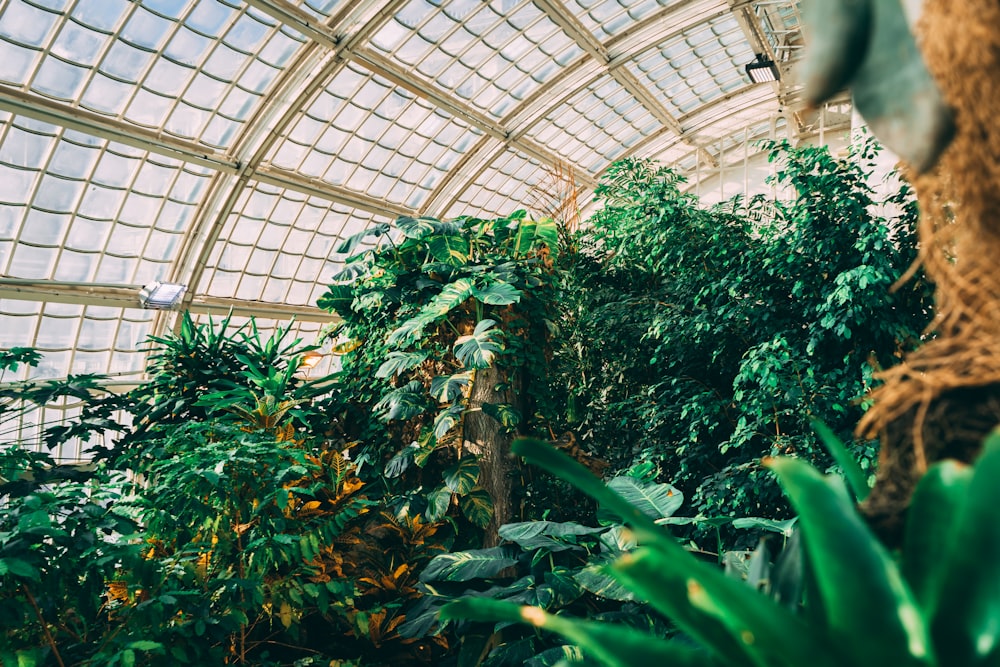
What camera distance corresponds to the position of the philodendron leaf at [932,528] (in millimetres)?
1063

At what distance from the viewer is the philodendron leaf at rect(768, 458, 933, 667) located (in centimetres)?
105

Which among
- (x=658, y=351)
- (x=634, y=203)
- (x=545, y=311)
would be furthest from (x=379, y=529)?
(x=634, y=203)

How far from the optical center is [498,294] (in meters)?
5.47

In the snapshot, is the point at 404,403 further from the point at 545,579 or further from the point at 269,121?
the point at 269,121

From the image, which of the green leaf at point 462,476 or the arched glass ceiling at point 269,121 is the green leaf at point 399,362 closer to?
the green leaf at point 462,476

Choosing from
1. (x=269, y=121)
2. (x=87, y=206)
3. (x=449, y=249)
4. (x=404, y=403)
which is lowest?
(x=404, y=403)

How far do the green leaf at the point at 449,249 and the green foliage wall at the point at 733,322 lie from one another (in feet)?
4.87

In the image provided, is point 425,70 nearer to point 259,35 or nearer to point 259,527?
point 259,35

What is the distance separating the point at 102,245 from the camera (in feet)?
44.5

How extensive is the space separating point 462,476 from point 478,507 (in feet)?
0.95

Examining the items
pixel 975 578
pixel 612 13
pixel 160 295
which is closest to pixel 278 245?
pixel 160 295

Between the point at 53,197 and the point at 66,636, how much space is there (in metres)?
11.6

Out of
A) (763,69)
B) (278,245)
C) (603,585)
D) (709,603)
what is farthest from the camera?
(278,245)

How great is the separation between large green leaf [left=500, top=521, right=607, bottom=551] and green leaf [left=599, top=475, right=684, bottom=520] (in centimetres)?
18
